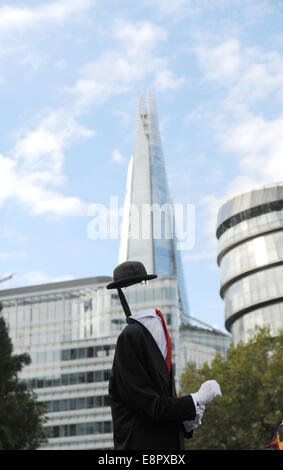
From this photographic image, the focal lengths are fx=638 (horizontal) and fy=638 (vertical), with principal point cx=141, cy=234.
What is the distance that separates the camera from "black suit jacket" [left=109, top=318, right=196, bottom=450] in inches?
141

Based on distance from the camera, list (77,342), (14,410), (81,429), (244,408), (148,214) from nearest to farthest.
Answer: (14,410) < (244,408) < (81,429) < (77,342) < (148,214)

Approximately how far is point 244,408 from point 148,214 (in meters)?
137

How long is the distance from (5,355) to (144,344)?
22521mm

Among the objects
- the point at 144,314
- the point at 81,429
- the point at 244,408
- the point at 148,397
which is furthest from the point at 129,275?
the point at 81,429

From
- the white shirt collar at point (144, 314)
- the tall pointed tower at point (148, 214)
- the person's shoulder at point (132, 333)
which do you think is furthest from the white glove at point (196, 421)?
the tall pointed tower at point (148, 214)

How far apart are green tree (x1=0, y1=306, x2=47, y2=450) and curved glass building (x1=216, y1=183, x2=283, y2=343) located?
60943 mm

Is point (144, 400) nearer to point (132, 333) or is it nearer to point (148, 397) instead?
point (148, 397)

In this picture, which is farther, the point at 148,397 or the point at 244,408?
the point at 244,408

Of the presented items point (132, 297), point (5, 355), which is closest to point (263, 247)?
point (132, 297)

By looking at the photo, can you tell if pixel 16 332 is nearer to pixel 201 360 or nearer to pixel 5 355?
pixel 201 360

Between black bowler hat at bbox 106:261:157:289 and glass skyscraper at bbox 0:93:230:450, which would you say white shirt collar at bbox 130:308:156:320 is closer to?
black bowler hat at bbox 106:261:157:289

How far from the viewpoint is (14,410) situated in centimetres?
2372

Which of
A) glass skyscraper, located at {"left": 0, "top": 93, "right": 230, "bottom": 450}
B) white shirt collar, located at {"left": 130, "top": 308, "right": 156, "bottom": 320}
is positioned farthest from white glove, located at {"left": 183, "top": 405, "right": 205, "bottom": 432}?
glass skyscraper, located at {"left": 0, "top": 93, "right": 230, "bottom": 450}

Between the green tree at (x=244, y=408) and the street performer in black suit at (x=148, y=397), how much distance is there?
31.2 metres
